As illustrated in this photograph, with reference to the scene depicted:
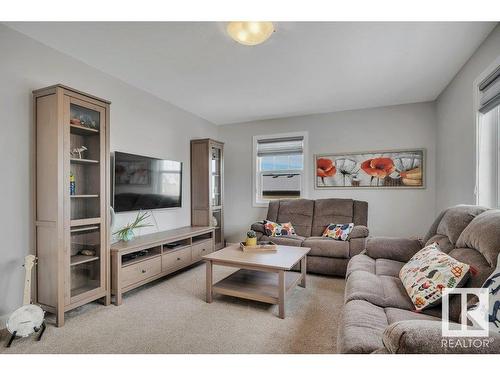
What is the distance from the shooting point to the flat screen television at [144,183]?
294 cm

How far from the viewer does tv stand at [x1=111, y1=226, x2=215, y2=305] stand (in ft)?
8.13

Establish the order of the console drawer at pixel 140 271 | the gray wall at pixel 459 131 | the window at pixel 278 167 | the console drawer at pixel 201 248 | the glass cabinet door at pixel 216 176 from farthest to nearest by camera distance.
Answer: the window at pixel 278 167 < the glass cabinet door at pixel 216 176 < the console drawer at pixel 201 248 < the console drawer at pixel 140 271 < the gray wall at pixel 459 131

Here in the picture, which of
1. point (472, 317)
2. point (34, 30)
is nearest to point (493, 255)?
point (472, 317)

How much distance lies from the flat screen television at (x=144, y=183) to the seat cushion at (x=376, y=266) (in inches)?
96.7

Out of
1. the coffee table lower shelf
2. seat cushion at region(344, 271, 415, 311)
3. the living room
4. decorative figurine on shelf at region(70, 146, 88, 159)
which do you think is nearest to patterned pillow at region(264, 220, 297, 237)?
the living room

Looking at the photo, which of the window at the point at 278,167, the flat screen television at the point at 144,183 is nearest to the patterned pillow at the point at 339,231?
the window at the point at 278,167

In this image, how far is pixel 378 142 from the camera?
406cm

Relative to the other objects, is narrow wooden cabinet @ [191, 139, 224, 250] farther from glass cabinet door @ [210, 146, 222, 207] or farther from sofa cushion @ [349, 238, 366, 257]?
sofa cushion @ [349, 238, 366, 257]

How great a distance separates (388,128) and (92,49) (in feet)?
12.9

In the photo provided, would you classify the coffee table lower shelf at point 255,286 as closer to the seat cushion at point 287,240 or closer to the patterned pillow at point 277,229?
the seat cushion at point 287,240

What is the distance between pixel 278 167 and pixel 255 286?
2585 millimetres

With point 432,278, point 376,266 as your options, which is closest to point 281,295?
point 376,266

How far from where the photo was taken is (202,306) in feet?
7.87

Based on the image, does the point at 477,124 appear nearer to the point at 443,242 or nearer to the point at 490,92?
the point at 490,92
